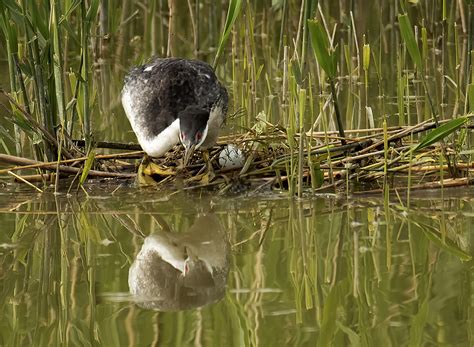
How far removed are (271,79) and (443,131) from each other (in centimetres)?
417

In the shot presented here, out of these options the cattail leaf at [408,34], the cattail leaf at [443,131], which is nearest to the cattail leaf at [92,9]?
the cattail leaf at [408,34]

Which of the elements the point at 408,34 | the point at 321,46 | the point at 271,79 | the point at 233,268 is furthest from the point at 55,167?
the point at 271,79

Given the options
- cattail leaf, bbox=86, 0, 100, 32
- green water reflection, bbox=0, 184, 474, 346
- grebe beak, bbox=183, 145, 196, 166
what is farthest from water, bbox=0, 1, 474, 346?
cattail leaf, bbox=86, 0, 100, 32

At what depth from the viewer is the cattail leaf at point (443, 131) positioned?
654 cm

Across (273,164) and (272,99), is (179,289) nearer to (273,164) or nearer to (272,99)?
(273,164)

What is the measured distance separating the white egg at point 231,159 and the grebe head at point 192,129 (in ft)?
1.27

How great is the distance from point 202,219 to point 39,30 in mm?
1561

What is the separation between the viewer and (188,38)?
12664mm

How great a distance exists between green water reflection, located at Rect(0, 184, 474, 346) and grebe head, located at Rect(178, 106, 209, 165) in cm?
34

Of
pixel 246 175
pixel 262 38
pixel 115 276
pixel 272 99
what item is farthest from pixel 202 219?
pixel 262 38

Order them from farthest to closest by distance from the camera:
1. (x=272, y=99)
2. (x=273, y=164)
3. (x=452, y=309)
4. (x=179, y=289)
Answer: (x=272, y=99)
(x=273, y=164)
(x=179, y=289)
(x=452, y=309)

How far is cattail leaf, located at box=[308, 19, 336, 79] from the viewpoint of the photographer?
630 centimetres

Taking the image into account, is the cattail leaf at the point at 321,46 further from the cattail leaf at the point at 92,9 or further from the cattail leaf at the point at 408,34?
the cattail leaf at the point at 92,9

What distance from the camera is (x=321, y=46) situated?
6.46 m
